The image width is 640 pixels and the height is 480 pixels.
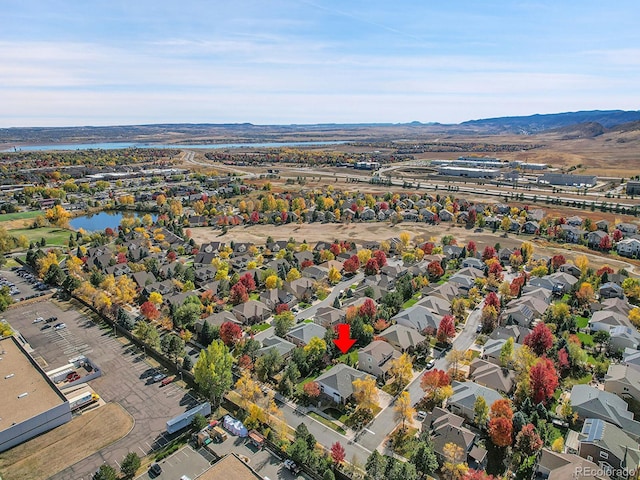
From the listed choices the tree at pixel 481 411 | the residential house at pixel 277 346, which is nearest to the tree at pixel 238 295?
the residential house at pixel 277 346

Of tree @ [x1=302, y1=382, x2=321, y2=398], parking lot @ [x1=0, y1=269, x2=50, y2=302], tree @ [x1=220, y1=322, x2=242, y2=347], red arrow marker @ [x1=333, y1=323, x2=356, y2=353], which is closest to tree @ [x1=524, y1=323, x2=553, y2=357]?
red arrow marker @ [x1=333, y1=323, x2=356, y2=353]

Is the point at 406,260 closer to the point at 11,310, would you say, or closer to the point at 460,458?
the point at 460,458

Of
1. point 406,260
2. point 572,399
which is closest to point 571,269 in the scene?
point 406,260

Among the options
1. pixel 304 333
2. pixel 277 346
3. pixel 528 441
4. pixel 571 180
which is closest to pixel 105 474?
pixel 277 346

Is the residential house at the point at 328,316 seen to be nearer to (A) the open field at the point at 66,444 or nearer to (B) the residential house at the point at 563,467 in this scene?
(A) the open field at the point at 66,444

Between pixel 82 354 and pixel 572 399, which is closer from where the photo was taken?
pixel 572 399

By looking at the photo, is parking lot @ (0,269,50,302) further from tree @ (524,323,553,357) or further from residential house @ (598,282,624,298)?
residential house @ (598,282,624,298)
